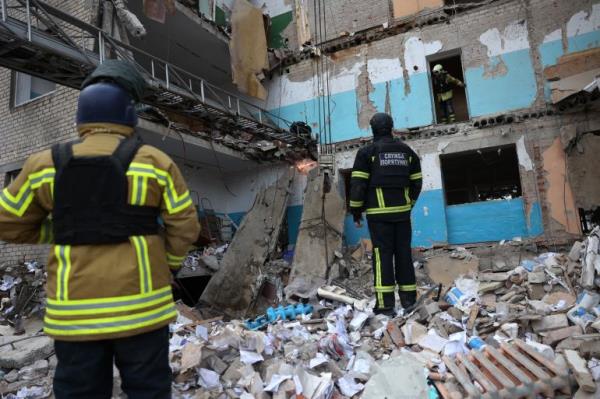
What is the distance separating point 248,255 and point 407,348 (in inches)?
184

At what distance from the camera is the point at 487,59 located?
846 centimetres

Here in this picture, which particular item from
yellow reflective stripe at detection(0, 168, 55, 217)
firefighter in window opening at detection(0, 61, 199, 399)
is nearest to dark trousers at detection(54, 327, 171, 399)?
firefighter in window opening at detection(0, 61, 199, 399)

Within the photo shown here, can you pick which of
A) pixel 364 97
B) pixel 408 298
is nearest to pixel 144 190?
pixel 408 298

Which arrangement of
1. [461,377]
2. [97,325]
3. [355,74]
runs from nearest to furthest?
[97,325] → [461,377] → [355,74]

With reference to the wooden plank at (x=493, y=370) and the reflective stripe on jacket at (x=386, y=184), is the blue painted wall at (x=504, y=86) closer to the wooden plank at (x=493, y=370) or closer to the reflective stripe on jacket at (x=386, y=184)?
the reflective stripe on jacket at (x=386, y=184)

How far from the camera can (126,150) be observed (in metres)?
1.63

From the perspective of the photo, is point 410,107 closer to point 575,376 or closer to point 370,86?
point 370,86

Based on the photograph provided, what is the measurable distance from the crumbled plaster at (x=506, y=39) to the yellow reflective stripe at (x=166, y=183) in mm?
8885

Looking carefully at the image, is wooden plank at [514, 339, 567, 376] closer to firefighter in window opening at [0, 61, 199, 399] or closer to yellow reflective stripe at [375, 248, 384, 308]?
yellow reflective stripe at [375, 248, 384, 308]

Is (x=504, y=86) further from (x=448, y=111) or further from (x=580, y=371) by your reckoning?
(x=580, y=371)

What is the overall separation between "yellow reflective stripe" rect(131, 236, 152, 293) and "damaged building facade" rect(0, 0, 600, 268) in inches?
240

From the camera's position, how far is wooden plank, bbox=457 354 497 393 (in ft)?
7.47

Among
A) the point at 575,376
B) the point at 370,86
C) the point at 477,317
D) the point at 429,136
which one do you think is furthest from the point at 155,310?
the point at 370,86

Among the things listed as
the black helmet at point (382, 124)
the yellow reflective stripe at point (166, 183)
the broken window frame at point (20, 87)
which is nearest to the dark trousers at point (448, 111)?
the black helmet at point (382, 124)
